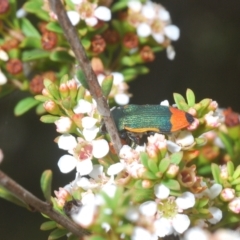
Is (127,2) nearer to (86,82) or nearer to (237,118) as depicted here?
(237,118)

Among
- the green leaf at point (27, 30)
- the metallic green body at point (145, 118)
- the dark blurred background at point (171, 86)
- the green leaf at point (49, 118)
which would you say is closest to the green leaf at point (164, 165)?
the metallic green body at point (145, 118)

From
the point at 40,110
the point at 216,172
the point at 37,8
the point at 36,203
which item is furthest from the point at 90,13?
the point at 36,203

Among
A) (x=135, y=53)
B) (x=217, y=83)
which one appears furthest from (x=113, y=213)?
(x=217, y=83)

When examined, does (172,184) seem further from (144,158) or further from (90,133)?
(90,133)

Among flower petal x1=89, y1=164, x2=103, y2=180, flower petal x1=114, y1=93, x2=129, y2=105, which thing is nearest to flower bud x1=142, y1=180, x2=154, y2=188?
flower petal x1=89, y1=164, x2=103, y2=180

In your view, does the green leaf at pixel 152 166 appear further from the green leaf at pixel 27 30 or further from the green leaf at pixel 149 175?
the green leaf at pixel 27 30

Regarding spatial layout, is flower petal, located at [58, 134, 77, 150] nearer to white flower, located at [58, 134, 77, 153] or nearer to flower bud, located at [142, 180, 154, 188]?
white flower, located at [58, 134, 77, 153]
